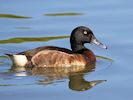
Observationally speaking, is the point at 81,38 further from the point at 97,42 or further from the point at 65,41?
the point at 65,41

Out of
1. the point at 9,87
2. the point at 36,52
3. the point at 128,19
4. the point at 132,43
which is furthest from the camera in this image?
the point at 128,19

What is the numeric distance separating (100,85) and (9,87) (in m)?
1.53

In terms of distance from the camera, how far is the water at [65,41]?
34.6 feet

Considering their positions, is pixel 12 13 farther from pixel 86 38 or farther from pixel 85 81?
pixel 85 81

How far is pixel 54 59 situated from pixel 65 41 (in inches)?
51.3

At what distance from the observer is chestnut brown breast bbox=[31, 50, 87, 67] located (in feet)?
40.5

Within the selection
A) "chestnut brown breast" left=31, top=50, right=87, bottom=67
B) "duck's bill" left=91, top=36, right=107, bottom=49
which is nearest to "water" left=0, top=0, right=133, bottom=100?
"duck's bill" left=91, top=36, right=107, bottom=49

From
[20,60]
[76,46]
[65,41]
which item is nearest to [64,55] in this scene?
[76,46]

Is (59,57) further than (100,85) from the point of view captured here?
Yes

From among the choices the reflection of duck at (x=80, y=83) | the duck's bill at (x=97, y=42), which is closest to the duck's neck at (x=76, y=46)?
the duck's bill at (x=97, y=42)

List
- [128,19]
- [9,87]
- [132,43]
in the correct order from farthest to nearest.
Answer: [128,19]
[132,43]
[9,87]

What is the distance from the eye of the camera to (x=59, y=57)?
1248 cm

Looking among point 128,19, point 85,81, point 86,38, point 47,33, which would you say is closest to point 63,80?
point 85,81

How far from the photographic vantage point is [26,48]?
43.4ft
